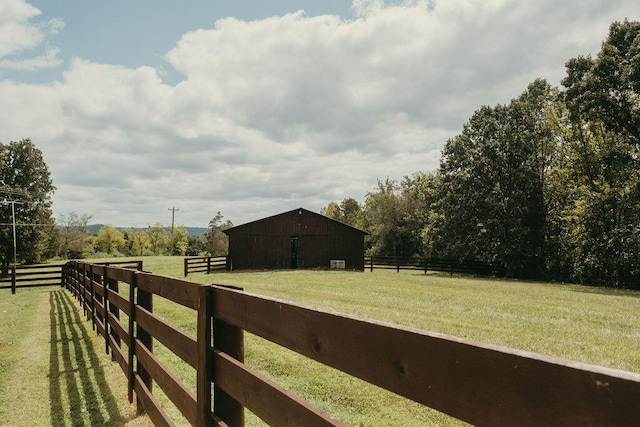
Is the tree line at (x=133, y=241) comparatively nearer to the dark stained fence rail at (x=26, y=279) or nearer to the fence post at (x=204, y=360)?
the dark stained fence rail at (x=26, y=279)

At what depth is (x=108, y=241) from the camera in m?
103

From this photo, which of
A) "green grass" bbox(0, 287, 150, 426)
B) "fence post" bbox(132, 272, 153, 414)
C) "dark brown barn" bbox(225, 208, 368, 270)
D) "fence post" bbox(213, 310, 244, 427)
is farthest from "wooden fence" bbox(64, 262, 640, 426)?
"dark brown barn" bbox(225, 208, 368, 270)

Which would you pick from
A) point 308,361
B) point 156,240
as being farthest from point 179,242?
point 308,361

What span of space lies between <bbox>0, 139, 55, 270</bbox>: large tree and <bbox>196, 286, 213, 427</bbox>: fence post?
54230 millimetres

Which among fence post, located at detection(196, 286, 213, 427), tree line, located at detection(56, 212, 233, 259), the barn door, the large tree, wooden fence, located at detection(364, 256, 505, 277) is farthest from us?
tree line, located at detection(56, 212, 233, 259)

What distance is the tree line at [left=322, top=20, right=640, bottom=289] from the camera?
25562mm

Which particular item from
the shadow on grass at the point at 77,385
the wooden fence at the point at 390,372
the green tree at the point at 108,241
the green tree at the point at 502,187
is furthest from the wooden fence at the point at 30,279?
the green tree at the point at 108,241

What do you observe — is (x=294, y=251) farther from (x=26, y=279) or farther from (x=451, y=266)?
(x=26, y=279)

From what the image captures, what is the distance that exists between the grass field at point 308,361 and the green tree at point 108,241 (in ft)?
315

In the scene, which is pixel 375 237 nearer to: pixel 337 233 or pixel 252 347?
pixel 337 233

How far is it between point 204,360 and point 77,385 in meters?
4.45

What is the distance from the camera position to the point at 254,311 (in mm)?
2197

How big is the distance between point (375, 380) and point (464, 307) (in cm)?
1284

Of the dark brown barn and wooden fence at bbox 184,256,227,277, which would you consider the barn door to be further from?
wooden fence at bbox 184,256,227,277
